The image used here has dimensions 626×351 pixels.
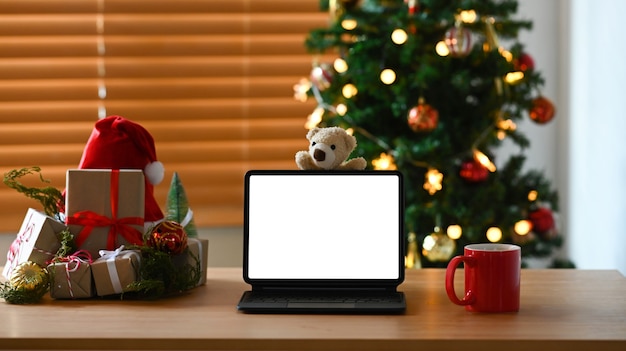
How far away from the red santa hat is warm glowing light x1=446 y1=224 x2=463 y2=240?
105cm

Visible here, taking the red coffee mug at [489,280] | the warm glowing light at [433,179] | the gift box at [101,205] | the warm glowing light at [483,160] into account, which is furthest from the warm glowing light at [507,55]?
the gift box at [101,205]

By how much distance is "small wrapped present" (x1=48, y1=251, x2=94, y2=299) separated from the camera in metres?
1.30

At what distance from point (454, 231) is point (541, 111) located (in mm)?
443

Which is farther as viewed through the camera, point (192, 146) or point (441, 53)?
point (192, 146)

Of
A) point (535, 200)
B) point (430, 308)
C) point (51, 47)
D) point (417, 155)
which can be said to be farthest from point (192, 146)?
point (430, 308)

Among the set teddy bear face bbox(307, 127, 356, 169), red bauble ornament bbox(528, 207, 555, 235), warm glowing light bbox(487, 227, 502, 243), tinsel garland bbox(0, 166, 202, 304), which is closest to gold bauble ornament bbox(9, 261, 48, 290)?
tinsel garland bbox(0, 166, 202, 304)

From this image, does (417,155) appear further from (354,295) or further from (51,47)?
(51,47)

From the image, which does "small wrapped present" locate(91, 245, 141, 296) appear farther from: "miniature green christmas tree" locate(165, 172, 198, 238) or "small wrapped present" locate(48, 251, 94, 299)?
"miniature green christmas tree" locate(165, 172, 198, 238)

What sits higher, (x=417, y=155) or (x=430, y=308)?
(x=417, y=155)

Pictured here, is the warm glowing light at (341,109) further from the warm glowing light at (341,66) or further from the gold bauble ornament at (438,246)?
the gold bauble ornament at (438,246)

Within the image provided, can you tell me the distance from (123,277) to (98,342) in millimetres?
236

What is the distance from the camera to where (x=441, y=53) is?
2.24 meters

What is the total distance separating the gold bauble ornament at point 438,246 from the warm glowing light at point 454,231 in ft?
0.22

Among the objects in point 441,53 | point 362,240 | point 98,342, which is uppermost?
point 441,53
